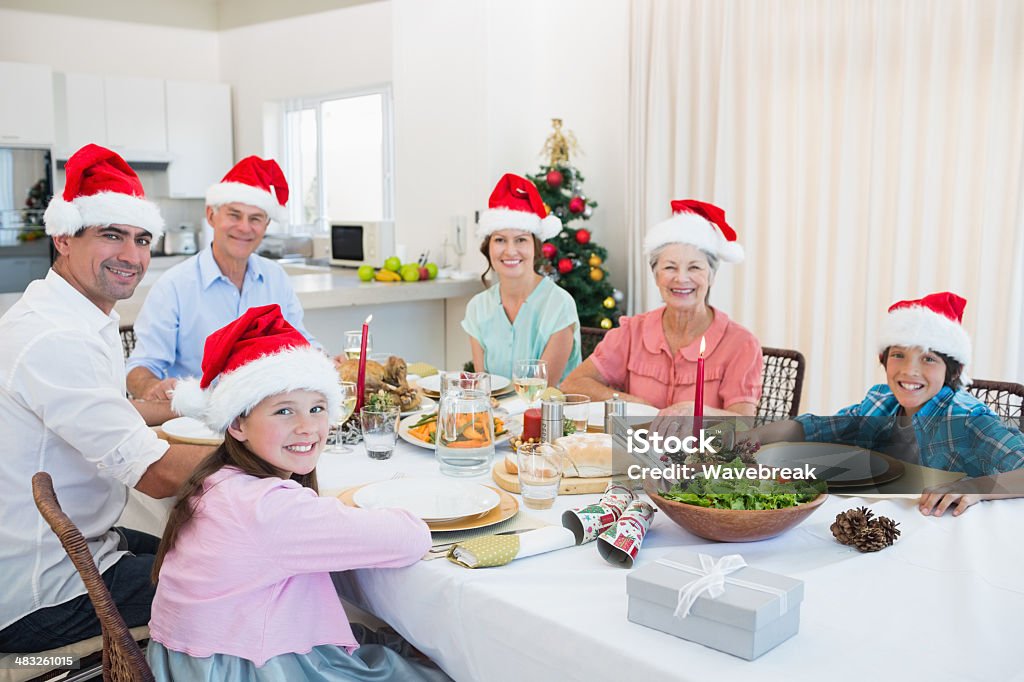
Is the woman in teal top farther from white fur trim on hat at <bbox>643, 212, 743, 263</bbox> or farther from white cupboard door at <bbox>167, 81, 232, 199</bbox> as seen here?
white cupboard door at <bbox>167, 81, 232, 199</bbox>

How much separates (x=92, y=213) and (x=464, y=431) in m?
0.93

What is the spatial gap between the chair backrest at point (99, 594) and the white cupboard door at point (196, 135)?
6.01m

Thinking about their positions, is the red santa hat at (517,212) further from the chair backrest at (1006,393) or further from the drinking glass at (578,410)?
the chair backrest at (1006,393)

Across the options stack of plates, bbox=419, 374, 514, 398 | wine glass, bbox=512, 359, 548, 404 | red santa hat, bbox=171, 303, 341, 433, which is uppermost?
red santa hat, bbox=171, 303, 341, 433

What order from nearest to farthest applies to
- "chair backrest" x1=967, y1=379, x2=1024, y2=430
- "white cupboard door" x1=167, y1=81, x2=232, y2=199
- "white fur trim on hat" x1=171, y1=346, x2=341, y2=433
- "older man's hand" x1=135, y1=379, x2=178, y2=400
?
"white fur trim on hat" x1=171, y1=346, x2=341, y2=433
"chair backrest" x1=967, y1=379, x2=1024, y2=430
"older man's hand" x1=135, y1=379, x2=178, y2=400
"white cupboard door" x1=167, y1=81, x2=232, y2=199

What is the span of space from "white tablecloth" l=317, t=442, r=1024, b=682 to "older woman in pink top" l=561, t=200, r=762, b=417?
897 mm

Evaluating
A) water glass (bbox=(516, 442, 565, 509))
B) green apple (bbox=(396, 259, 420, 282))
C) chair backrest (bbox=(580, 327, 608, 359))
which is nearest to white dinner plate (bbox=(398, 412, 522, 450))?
water glass (bbox=(516, 442, 565, 509))

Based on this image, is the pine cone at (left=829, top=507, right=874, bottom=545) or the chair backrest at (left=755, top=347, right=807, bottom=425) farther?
the chair backrest at (left=755, top=347, right=807, bottom=425)

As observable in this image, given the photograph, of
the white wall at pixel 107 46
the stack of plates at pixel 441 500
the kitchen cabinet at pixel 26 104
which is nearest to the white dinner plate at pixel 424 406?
the stack of plates at pixel 441 500

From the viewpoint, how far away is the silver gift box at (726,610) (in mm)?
1027

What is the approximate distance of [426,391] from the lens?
8.32ft

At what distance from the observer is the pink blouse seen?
243 cm

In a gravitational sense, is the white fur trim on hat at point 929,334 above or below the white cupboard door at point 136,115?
below

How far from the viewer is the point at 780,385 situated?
2.89 metres
